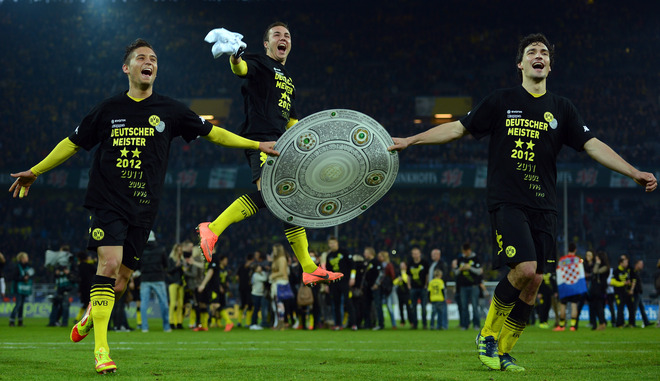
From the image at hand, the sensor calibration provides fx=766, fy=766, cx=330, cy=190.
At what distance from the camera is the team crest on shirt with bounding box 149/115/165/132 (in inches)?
249

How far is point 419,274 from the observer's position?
19.8 m

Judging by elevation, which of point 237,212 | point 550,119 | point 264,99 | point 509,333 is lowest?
point 509,333

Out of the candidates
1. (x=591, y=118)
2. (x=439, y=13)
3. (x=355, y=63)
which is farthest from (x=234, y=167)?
(x=591, y=118)

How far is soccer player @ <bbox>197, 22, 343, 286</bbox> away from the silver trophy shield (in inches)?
15.7

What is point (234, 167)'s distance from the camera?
37.7 metres

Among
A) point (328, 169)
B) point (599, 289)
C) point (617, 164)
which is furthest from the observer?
point (599, 289)

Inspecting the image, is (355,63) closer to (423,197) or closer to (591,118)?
(423,197)

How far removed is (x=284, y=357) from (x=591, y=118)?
33361 mm

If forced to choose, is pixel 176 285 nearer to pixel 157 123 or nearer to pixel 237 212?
pixel 237 212

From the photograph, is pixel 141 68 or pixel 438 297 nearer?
pixel 141 68

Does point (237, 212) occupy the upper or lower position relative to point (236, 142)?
lower

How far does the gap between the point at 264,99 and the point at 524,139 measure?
2.46 metres

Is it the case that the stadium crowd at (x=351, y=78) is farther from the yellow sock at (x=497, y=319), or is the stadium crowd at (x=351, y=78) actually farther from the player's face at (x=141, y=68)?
the player's face at (x=141, y=68)

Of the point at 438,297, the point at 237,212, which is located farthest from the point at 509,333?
the point at 438,297
